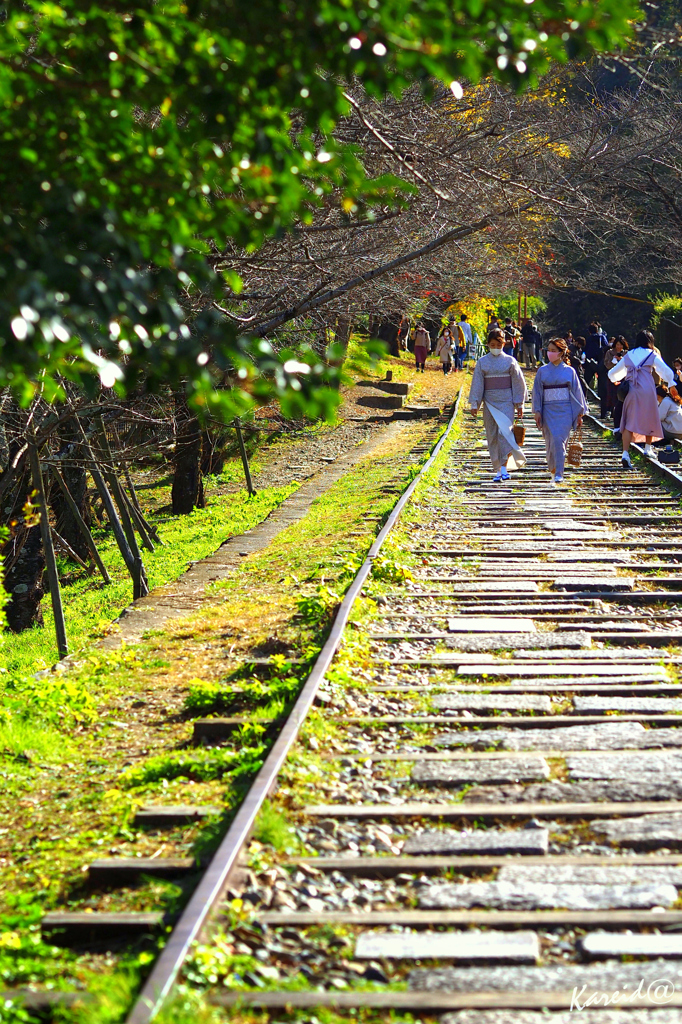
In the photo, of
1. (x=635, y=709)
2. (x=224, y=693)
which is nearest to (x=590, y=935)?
(x=635, y=709)

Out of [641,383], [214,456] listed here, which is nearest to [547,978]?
[641,383]

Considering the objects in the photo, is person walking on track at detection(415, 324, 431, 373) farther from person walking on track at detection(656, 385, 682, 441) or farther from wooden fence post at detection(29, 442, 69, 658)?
wooden fence post at detection(29, 442, 69, 658)

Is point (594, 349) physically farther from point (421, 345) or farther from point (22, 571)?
point (22, 571)

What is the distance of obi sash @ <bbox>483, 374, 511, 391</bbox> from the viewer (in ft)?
50.6

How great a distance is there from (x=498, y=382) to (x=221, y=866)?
1175 cm

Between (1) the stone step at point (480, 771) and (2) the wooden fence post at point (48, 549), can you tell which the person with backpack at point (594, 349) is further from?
(1) the stone step at point (480, 771)

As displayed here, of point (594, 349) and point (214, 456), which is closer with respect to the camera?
point (214, 456)

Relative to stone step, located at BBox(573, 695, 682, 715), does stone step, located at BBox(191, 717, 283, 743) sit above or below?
below

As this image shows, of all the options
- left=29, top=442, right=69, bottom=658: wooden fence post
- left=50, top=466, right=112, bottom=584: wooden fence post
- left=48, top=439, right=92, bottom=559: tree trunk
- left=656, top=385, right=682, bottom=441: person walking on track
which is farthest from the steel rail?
left=656, top=385, right=682, bottom=441: person walking on track

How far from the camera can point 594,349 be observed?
1212 inches

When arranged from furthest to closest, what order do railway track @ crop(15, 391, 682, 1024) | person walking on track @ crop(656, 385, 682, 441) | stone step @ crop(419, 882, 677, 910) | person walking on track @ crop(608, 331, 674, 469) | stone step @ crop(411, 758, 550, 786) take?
1. person walking on track @ crop(656, 385, 682, 441)
2. person walking on track @ crop(608, 331, 674, 469)
3. stone step @ crop(411, 758, 550, 786)
4. stone step @ crop(419, 882, 677, 910)
5. railway track @ crop(15, 391, 682, 1024)

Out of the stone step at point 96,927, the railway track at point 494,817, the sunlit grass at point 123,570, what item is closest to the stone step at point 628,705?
the railway track at point 494,817

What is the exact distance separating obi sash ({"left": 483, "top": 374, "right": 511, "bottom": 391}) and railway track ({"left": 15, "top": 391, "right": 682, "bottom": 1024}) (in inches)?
233

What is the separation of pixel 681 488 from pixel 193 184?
11.9 meters
